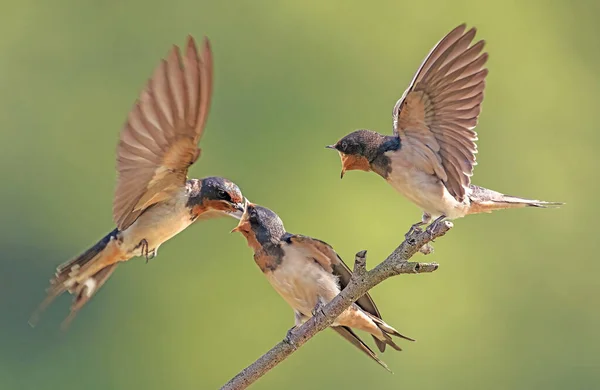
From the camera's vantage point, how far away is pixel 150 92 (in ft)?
10.9

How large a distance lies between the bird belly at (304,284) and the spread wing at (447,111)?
0.50 metres

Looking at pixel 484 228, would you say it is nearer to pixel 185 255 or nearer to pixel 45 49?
pixel 185 255

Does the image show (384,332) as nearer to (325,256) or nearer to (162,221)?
(325,256)

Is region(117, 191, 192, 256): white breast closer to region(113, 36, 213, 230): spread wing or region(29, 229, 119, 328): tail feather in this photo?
region(113, 36, 213, 230): spread wing

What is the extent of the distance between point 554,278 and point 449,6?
6165 mm

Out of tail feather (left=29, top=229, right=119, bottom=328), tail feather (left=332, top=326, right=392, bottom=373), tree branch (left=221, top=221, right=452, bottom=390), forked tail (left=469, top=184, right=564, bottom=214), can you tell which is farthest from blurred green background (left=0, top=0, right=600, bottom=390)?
tree branch (left=221, top=221, right=452, bottom=390)

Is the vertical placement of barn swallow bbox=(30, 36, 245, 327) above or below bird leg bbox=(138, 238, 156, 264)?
above

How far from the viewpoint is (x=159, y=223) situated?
13.4 ft

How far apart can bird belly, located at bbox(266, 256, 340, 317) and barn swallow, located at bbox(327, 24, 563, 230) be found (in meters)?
0.40

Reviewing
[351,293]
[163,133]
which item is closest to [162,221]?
[163,133]

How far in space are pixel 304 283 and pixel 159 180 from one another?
59 cm

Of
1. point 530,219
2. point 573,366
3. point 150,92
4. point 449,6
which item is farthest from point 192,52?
point 449,6

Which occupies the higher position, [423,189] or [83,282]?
[423,189]

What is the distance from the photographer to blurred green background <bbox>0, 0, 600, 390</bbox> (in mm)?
13156
